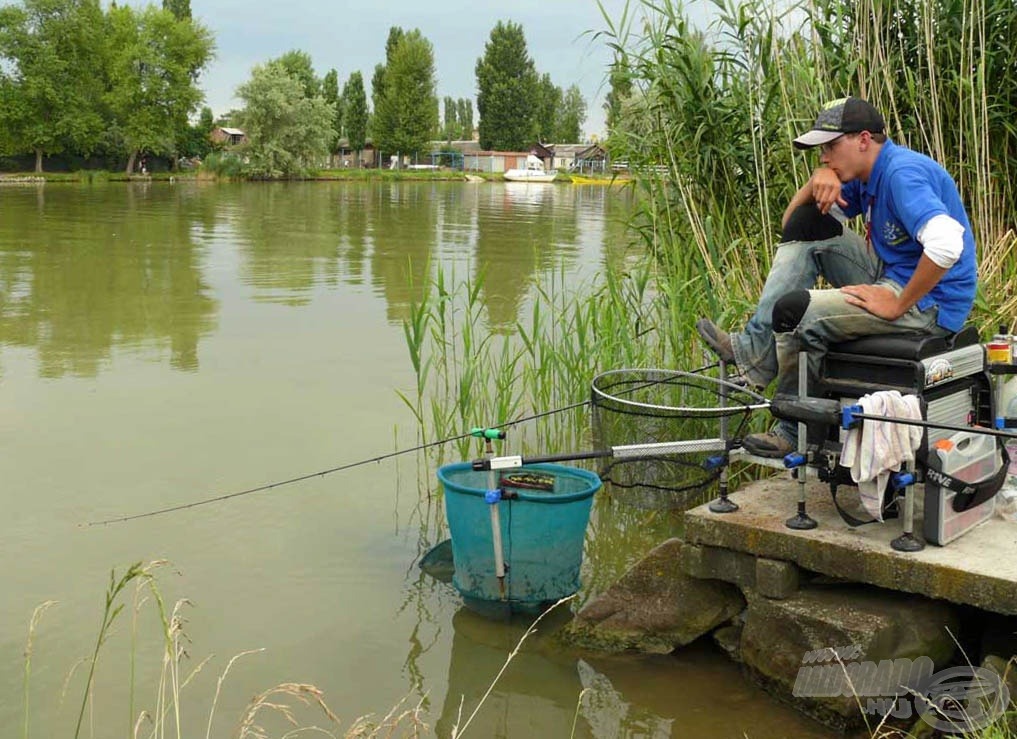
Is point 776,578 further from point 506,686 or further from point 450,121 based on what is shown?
point 450,121

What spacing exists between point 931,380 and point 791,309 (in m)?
0.50

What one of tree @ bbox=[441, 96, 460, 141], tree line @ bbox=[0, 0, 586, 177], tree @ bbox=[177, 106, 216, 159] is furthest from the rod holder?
tree @ bbox=[441, 96, 460, 141]

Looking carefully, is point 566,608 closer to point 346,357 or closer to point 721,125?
point 721,125

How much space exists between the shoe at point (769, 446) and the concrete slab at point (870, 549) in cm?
20

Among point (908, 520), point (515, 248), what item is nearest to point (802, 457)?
point (908, 520)

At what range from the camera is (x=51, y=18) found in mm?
58469

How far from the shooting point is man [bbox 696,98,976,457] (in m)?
3.67

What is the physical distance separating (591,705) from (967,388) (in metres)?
1.66

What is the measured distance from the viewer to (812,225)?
410cm

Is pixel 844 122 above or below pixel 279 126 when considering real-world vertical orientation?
below

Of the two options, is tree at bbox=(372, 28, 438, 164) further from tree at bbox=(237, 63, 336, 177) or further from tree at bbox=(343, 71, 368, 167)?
tree at bbox=(237, 63, 336, 177)

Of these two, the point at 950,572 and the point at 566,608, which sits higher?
the point at 950,572

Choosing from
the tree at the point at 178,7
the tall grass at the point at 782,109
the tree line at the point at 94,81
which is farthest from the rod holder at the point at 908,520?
the tree at the point at 178,7

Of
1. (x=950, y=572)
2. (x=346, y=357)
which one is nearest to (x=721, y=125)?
(x=950, y=572)
